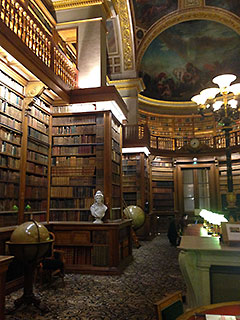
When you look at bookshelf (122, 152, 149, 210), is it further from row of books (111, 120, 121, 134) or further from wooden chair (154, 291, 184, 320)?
wooden chair (154, 291, 184, 320)

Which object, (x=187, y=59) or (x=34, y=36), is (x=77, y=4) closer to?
(x=34, y=36)

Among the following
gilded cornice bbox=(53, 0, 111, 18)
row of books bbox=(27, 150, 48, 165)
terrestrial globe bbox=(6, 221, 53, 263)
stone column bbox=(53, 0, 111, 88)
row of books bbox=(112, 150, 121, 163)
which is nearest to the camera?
terrestrial globe bbox=(6, 221, 53, 263)

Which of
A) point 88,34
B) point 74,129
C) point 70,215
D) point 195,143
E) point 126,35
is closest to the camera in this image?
point 70,215

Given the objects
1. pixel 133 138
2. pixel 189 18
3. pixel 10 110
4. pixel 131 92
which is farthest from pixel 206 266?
pixel 189 18

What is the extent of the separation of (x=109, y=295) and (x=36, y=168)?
309 centimetres

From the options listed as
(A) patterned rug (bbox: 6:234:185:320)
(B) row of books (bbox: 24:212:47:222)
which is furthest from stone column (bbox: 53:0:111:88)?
(A) patterned rug (bbox: 6:234:185:320)

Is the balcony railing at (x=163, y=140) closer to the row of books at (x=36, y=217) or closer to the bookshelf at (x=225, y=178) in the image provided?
the bookshelf at (x=225, y=178)

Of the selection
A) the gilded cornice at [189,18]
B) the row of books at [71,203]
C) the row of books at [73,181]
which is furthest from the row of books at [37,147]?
the gilded cornice at [189,18]

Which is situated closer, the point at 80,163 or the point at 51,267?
the point at 51,267

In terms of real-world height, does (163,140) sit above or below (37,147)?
above

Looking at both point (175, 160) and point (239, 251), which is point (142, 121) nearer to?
point (175, 160)

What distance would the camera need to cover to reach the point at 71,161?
7145 millimetres

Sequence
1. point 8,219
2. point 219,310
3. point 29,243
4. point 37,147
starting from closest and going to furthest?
point 219,310, point 29,243, point 8,219, point 37,147

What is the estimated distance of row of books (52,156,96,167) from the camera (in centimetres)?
708
